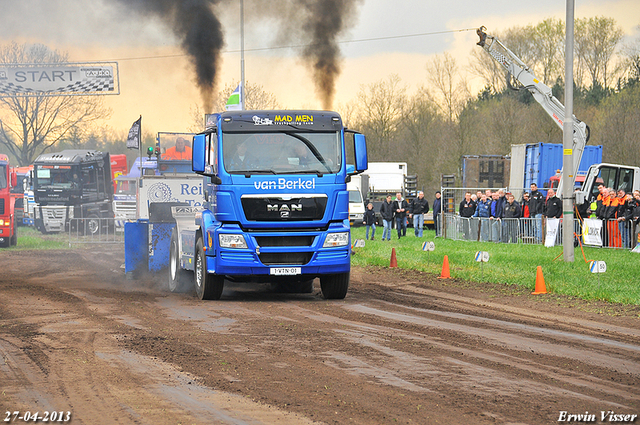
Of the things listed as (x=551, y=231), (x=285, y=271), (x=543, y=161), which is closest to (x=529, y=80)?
(x=543, y=161)

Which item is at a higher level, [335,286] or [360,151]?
[360,151]

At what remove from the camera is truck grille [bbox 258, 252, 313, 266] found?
41.3 feet

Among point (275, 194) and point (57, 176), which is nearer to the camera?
point (275, 194)

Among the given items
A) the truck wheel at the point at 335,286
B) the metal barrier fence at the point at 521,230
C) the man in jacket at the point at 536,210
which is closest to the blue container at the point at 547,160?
the metal barrier fence at the point at 521,230

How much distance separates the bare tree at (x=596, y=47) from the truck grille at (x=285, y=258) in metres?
41.3

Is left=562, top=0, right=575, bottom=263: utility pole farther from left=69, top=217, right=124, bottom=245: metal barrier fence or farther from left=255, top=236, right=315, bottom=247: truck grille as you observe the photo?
left=69, top=217, right=124, bottom=245: metal barrier fence

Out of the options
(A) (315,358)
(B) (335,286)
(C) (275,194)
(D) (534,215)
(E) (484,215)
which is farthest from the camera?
(E) (484,215)

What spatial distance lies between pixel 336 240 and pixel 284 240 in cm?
89

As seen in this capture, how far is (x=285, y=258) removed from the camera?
41.5 feet

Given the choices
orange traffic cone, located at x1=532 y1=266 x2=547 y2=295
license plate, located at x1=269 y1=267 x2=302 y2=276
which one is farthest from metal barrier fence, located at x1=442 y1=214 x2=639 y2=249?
license plate, located at x1=269 y1=267 x2=302 y2=276

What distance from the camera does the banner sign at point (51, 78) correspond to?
32.5 meters

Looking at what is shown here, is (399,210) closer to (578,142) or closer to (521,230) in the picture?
(521,230)

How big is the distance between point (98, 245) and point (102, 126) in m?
32.6

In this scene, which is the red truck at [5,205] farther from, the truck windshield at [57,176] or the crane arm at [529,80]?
the crane arm at [529,80]
